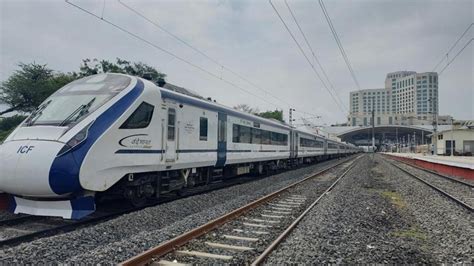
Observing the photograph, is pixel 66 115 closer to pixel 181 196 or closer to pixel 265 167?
pixel 181 196

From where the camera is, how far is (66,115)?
26.9 feet

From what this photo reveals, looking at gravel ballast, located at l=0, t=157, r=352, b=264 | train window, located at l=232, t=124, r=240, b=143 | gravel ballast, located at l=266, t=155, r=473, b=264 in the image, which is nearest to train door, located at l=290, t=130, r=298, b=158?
train window, located at l=232, t=124, r=240, b=143

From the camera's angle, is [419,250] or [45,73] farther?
[45,73]

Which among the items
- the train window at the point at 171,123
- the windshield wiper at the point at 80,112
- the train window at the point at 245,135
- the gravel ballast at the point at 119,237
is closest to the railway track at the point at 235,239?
the gravel ballast at the point at 119,237

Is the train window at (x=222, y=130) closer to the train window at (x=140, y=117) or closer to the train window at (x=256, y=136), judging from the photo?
the train window at (x=256, y=136)

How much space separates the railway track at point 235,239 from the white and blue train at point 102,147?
2.49 m

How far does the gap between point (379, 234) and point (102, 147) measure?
5666 millimetres

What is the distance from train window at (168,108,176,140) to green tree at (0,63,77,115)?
31865 millimetres

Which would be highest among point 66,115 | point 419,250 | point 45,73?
point 45,73

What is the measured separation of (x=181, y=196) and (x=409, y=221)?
632 cm

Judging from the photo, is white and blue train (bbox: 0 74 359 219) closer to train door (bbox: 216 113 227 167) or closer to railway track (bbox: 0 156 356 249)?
railway track (bbox: 0 156 356 249)

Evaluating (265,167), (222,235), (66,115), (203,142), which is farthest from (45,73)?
(222,235)

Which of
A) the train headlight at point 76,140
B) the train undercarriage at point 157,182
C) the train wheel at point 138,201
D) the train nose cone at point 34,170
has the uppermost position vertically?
the train headlight at point 76,140

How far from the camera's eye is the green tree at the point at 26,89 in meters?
39.1
